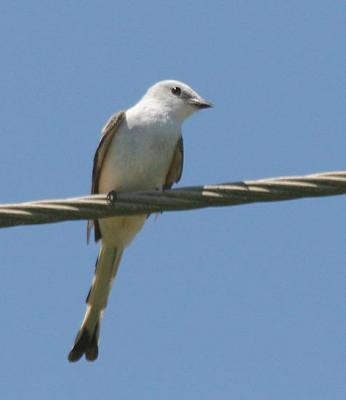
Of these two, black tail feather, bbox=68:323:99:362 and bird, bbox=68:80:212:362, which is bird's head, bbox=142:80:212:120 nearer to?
bird, bbox=68:80:212:362

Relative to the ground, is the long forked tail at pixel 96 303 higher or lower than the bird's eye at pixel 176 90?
lower

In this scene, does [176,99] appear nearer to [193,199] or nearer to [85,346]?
[85,346]

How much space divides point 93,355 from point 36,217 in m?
3.29

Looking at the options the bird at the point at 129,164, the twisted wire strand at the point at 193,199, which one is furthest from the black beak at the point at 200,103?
the twisted wire strand at the point at 193,199

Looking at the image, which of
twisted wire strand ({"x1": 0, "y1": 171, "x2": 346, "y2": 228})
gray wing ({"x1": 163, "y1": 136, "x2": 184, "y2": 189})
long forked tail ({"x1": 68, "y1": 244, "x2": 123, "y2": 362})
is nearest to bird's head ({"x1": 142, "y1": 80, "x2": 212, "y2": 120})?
gray wing ({"x1": 163, "y1": 136, "x2": 184, "y2": 189})

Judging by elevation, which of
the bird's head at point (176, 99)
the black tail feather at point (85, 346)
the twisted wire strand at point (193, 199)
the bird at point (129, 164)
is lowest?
the black tail feather at point (85, 346)

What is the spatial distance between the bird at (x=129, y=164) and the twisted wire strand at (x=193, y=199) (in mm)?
2292

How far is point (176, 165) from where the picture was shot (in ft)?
31.0

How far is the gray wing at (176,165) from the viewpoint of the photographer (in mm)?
9430

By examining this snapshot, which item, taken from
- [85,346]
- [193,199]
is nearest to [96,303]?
[85,346]

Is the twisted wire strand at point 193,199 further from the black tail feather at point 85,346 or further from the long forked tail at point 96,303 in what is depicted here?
the black tail feather at point 85,346

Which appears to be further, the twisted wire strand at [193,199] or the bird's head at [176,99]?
the bird's head at [176,99]

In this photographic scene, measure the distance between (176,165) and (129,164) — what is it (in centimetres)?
53

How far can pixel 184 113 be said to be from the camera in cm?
962
